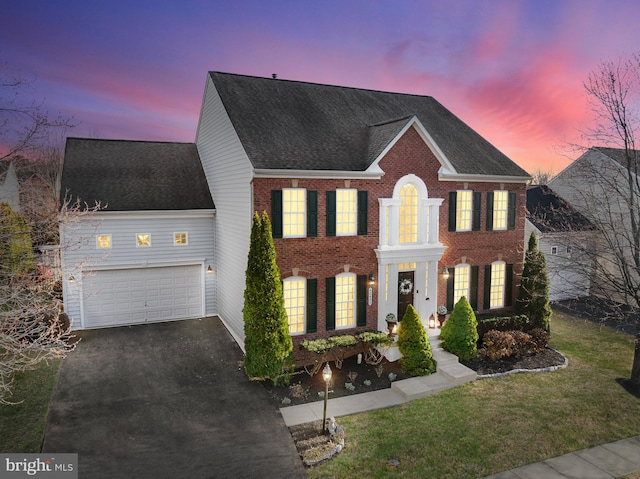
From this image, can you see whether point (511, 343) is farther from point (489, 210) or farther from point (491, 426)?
point (489, 210)

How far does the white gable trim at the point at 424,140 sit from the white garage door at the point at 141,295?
9983mm

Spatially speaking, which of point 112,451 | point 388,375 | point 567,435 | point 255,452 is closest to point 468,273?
point 388,375

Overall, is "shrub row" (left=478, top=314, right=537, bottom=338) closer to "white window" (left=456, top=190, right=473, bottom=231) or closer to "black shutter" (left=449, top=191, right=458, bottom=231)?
"white window" (left=456, top=190, right=473, bottom=231)

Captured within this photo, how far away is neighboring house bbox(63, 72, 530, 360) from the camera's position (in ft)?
49.8

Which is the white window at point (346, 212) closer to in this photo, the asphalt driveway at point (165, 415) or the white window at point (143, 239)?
the asphalt driveway at point (165, 415)

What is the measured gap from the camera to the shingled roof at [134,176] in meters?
18.5

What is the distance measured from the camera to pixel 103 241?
709 inches

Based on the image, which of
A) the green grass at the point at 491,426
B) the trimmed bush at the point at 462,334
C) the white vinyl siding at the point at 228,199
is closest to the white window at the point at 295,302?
the white vinyl siding at the point at 228,199

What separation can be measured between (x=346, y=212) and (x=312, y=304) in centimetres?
363

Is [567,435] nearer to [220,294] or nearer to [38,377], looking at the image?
[220,294]

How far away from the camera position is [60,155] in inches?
1511

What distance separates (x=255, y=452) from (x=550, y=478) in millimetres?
6643

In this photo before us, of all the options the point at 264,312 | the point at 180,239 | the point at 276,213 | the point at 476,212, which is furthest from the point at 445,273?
the point at 180,239

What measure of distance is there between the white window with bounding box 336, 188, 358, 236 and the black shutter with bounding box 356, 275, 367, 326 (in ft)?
6.10
